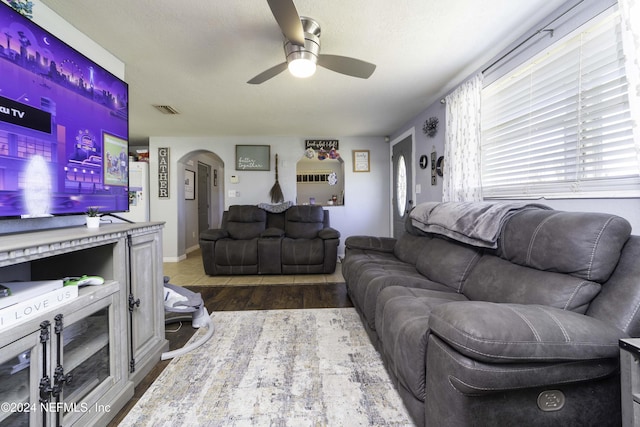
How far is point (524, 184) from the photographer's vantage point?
6.47ft

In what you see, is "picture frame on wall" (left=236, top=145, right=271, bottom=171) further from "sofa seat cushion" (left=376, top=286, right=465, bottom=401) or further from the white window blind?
"sofa seat cushion" (left=376, top=286, right=465, bottom=401)

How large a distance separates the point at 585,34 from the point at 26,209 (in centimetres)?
306

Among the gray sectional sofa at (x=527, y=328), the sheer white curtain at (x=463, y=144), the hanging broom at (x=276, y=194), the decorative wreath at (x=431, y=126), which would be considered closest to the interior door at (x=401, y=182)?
the decorative wreath at (x=431, y=126)

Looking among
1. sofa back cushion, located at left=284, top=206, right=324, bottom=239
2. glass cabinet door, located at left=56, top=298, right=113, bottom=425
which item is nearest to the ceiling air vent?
sofa back cushion, located at left=284, top=206, right=324, bottom=239

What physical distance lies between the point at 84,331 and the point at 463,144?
3.07 m

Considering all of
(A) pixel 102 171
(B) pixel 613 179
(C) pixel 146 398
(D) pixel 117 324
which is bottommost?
(C) pixel 146 398

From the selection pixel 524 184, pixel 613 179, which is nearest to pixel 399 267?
pixel 524 184

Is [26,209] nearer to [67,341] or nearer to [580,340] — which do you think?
[67,341]

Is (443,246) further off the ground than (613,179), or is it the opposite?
(613,179)

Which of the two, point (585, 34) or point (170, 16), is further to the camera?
point (170, 16)

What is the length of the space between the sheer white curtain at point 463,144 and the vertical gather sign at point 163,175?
459 cm

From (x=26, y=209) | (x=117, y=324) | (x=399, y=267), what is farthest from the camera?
(x=399, y=267)

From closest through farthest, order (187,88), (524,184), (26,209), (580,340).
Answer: (580,340) → (26,209) → (524,184) → (187,88)

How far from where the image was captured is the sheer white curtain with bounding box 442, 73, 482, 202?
2393 millimetres
